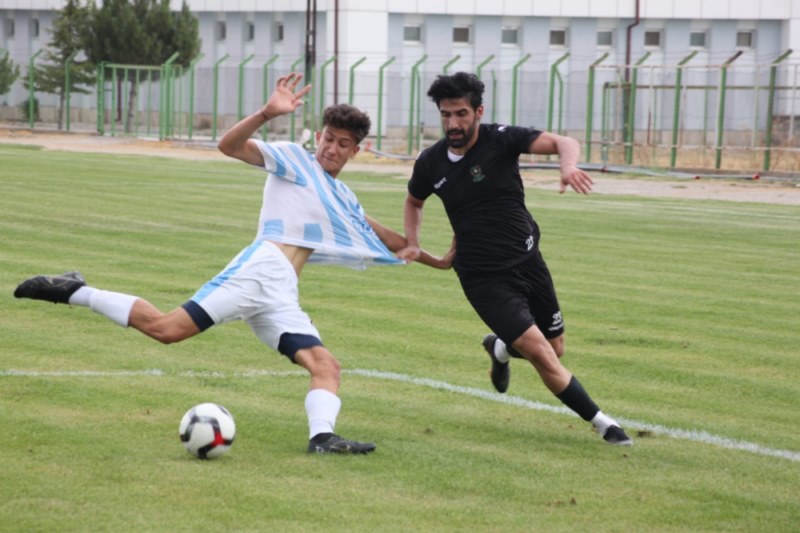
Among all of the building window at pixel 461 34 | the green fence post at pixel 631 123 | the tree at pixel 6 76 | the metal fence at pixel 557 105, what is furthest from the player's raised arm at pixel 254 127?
the tree at pixel 6 76

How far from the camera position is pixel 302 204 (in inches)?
291

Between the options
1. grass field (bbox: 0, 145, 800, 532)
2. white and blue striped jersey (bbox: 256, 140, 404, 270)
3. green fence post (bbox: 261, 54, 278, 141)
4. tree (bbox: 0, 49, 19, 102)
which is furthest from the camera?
tree (bbox: 0, 49, 19, 102)

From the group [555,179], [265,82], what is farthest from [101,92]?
[555,179]

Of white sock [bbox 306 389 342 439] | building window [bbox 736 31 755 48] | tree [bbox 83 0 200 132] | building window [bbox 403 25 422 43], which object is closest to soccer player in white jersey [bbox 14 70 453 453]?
white sock [bbox 306 389 342 439]

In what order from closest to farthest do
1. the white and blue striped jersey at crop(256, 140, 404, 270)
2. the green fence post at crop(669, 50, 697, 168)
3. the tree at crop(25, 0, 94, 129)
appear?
the white and blue striped jersey at crop(256, 140, 404, 270) < the green fence post at crop(669, 50, 697, 168) < the tree at crop(25, 0, 94, 129)

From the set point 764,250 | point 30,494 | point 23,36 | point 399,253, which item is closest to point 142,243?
point 764,250

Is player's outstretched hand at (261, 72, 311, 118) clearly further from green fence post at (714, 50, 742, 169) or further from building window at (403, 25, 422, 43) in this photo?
building window at (403, 25, 422, 43)

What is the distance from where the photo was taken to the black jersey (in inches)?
310

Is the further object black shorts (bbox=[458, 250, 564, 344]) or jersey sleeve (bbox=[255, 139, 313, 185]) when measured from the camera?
black shorts (bbox=[458, 250, 564, 344])

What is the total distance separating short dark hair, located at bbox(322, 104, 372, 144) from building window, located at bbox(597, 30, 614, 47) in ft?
173

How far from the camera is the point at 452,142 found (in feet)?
25.7

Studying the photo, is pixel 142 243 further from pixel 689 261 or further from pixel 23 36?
pixel 23 36

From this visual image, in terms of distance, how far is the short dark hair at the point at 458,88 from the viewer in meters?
7.62

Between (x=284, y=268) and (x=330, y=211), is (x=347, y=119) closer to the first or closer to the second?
(x=330, y=211)
